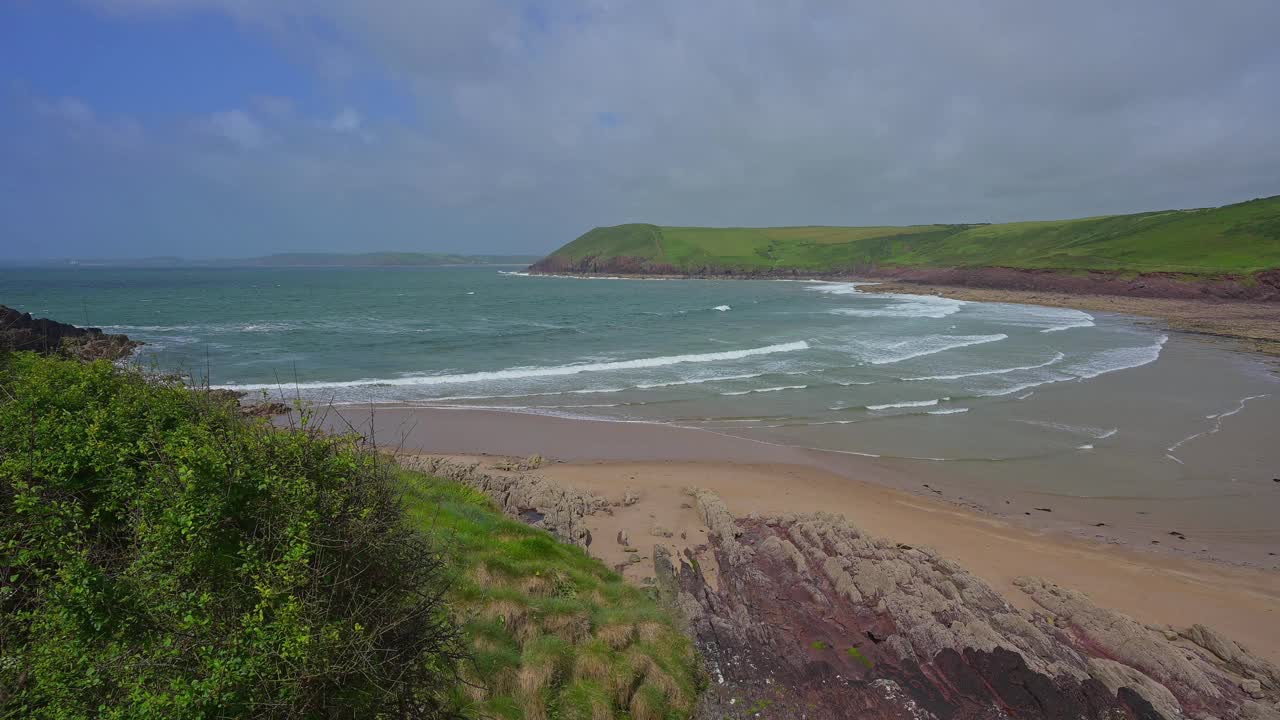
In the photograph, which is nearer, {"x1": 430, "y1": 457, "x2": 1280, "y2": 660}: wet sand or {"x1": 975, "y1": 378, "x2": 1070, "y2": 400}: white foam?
{"x1": 430, "y1": 457, "x2": 1280, "y2": 660}: wet sand

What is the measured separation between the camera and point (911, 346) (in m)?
42.8

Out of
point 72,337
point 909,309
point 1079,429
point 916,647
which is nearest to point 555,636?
point 916,647

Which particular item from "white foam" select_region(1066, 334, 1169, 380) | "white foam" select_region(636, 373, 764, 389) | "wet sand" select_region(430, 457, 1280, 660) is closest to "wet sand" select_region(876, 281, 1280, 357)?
"white foam" select_region(1066, 334, 1169, 380)

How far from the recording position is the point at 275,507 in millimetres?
4840

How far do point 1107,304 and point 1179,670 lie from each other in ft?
268

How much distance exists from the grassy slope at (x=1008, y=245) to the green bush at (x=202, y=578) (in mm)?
103397

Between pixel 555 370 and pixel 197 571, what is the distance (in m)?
29.4

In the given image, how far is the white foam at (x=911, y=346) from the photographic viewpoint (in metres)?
38.2

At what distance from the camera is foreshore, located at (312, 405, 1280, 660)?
38.2 ft

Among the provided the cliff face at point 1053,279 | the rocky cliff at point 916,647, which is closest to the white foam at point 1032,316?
the cliff face at point 1053,279

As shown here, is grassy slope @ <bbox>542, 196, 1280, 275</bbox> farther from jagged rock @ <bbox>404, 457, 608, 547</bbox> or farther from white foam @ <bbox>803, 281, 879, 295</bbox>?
Result: jagged rock @ <bbox>404, 457, 608, 547</bbox>

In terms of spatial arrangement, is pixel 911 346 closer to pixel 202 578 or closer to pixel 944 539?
pixel 944 539

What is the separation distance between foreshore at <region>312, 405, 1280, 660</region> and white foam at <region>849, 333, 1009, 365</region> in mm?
19849

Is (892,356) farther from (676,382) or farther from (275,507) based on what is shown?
(275,507)
